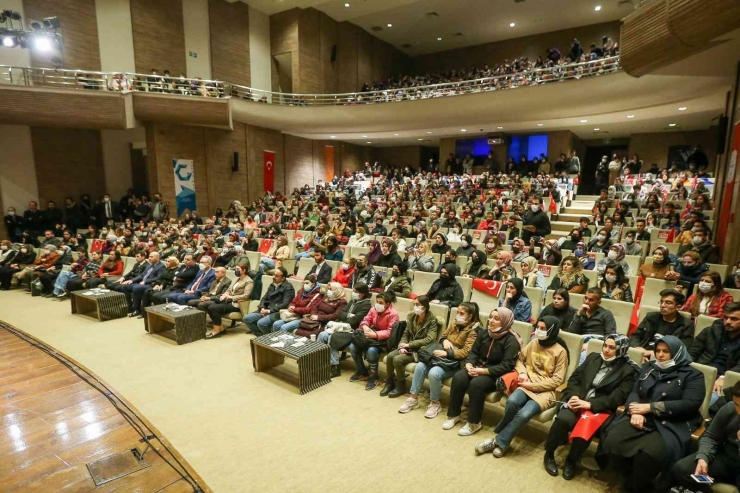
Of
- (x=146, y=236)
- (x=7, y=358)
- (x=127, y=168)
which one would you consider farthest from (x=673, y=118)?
(x=127, y=168)

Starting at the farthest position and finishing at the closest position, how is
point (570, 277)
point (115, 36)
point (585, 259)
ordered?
point (115, 36) → point (585, 259) → point (570, 277)

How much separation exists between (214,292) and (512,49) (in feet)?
56.5

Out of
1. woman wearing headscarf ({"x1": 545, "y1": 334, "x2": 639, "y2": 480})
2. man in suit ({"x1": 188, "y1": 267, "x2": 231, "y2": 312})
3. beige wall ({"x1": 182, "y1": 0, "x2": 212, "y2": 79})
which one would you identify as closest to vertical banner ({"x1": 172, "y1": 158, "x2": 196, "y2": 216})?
beige wall ({"x1": 182, "y1": 0, "x2": 212, "y2": 79})

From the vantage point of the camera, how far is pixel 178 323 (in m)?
5.16

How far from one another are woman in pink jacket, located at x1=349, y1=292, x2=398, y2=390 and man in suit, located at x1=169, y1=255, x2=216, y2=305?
296 centimetres

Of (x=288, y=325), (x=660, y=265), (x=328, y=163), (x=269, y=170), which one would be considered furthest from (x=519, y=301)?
(x=328, y=163)

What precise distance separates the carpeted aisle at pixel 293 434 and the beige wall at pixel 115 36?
34.9 ft

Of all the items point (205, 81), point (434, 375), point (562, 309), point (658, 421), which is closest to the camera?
point (658, 421)

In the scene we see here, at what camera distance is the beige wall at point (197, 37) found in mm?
13469

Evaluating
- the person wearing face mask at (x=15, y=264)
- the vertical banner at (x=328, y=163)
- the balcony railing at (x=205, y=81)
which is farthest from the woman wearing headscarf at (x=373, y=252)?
the vertical banner at (x=328, y=163)

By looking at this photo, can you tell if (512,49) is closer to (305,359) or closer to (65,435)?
(305,359)

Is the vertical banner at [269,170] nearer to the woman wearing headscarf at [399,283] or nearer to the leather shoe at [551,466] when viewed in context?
the woman wearing headscarf at [399,283]

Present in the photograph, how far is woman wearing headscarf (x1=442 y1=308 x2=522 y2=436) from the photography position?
322cm

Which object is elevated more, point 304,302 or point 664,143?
point 664,143
